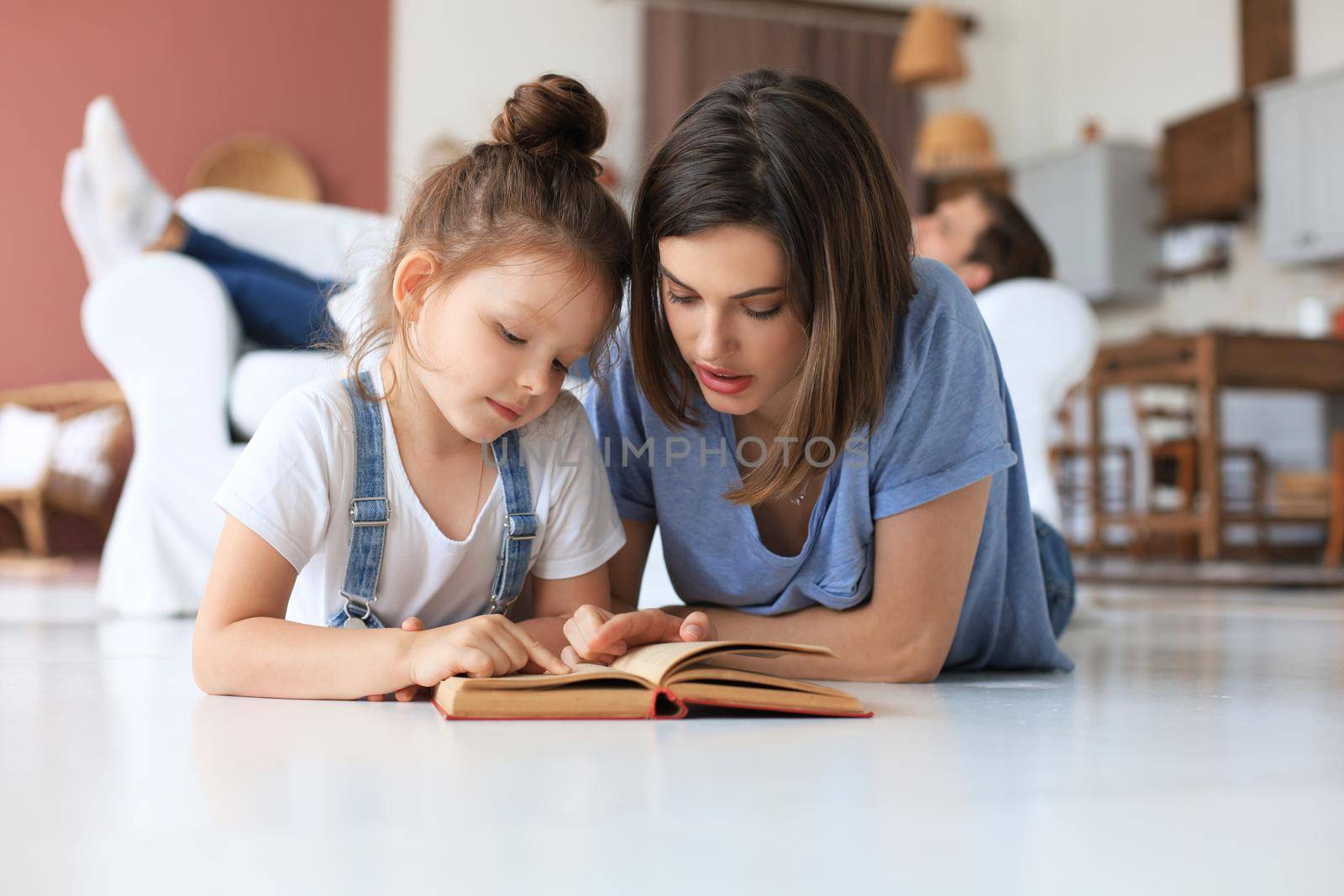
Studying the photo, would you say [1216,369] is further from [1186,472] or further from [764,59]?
[764,59]

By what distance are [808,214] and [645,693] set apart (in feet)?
1.38

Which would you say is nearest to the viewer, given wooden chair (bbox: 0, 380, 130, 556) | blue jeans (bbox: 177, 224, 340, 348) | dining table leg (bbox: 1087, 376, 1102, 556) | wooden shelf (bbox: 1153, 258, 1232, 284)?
blue jeans (bbox: 177, 224, 340, 348)

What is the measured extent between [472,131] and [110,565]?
430cm

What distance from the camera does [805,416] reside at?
1088 millimetres

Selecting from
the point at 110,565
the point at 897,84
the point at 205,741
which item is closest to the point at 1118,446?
the point at 897,84

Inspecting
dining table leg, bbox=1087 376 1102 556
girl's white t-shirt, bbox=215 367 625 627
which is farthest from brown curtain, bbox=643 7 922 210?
girl's white t-shirt, bbox=215 367 625 627

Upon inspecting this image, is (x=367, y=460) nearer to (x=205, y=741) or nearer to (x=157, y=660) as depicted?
(x=205, y=741)

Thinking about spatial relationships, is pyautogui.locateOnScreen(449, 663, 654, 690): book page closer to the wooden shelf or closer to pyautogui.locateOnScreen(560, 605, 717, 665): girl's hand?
pyautogui.locateOnScreen(560, 605, 717, 665): girl's hand

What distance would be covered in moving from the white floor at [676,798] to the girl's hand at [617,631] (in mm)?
96

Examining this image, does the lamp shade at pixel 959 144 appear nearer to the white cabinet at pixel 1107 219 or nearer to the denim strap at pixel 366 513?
the white cabinet at pixel 1107 219

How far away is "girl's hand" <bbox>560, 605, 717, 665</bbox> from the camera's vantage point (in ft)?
3.28

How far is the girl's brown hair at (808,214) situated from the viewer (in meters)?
1.04

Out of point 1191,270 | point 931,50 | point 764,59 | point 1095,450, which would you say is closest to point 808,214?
point 1095,450

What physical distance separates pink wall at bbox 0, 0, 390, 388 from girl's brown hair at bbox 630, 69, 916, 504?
4.75 metres
